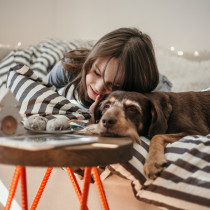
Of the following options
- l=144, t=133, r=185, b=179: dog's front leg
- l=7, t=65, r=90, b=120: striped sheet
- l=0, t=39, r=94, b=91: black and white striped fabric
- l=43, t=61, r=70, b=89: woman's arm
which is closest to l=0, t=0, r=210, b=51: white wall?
l=0, t=39, r=94, b=91: black and white striped fabric

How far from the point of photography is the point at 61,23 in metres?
4.25

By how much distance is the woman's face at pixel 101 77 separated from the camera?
184 cm

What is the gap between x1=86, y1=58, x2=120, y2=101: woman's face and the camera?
6.02ft

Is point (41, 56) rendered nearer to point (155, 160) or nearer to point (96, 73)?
point (96, 73)

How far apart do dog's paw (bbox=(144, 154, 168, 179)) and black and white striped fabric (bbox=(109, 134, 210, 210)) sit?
0.02 m

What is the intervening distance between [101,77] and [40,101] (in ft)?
1.42

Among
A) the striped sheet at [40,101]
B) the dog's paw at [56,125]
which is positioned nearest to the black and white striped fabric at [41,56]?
the striped sheet at [40,101]

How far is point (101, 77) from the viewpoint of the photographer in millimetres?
1921

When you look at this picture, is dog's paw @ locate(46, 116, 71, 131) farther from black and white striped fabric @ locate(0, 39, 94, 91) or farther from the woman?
black and white striped fabric @ locate(0, 39, 94, 91)

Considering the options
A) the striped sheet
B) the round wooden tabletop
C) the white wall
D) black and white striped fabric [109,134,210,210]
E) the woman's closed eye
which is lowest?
black and white striped fabric [109,134,210,210]

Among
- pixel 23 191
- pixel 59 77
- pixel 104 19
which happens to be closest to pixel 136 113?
pixel 23 191

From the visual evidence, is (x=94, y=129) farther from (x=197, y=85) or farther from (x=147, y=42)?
(x=197, y=85)

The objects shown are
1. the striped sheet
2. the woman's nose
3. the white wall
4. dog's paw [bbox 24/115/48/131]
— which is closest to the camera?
dog's paw [bbox 24/115/48/131]

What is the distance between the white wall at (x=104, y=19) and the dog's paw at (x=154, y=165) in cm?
228
